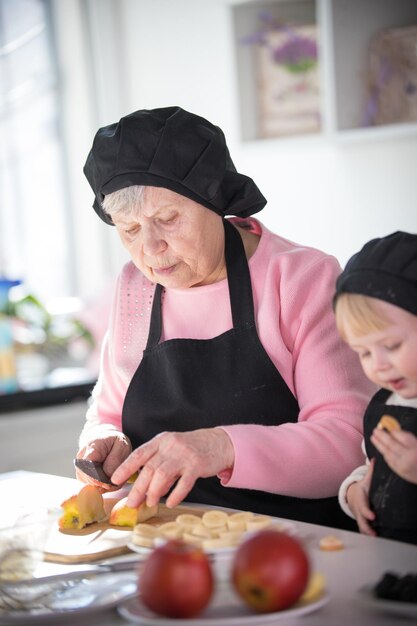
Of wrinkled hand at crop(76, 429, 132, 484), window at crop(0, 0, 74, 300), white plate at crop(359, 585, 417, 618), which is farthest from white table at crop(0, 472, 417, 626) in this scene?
window at crop(0, 0, 74, 300)

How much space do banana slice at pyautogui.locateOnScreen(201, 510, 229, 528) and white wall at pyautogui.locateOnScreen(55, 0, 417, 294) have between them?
1.61 meters

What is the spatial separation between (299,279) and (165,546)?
83cm

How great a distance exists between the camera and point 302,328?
5.45ft

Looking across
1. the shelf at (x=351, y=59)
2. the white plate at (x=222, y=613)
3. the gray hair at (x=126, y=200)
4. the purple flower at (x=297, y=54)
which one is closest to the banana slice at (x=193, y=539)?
the white plate at (x=222, y=613)

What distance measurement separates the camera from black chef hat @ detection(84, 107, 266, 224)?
1631 millimetres

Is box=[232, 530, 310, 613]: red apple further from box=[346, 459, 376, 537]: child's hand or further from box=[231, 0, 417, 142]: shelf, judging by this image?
box=[231, 0, 417, 142]: shelf

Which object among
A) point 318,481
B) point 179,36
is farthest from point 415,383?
point 179,36

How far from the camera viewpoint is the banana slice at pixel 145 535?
129 centimetres

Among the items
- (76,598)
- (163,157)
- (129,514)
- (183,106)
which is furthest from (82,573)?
(183,106)

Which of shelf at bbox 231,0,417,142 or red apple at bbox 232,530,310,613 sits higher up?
shelf at bbox 231,0,417,142

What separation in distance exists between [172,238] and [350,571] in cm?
74

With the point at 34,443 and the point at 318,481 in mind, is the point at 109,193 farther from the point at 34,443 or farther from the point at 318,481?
the point at 34,443

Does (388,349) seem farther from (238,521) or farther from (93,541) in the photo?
(93,541)

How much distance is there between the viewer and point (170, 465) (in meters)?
1.41
